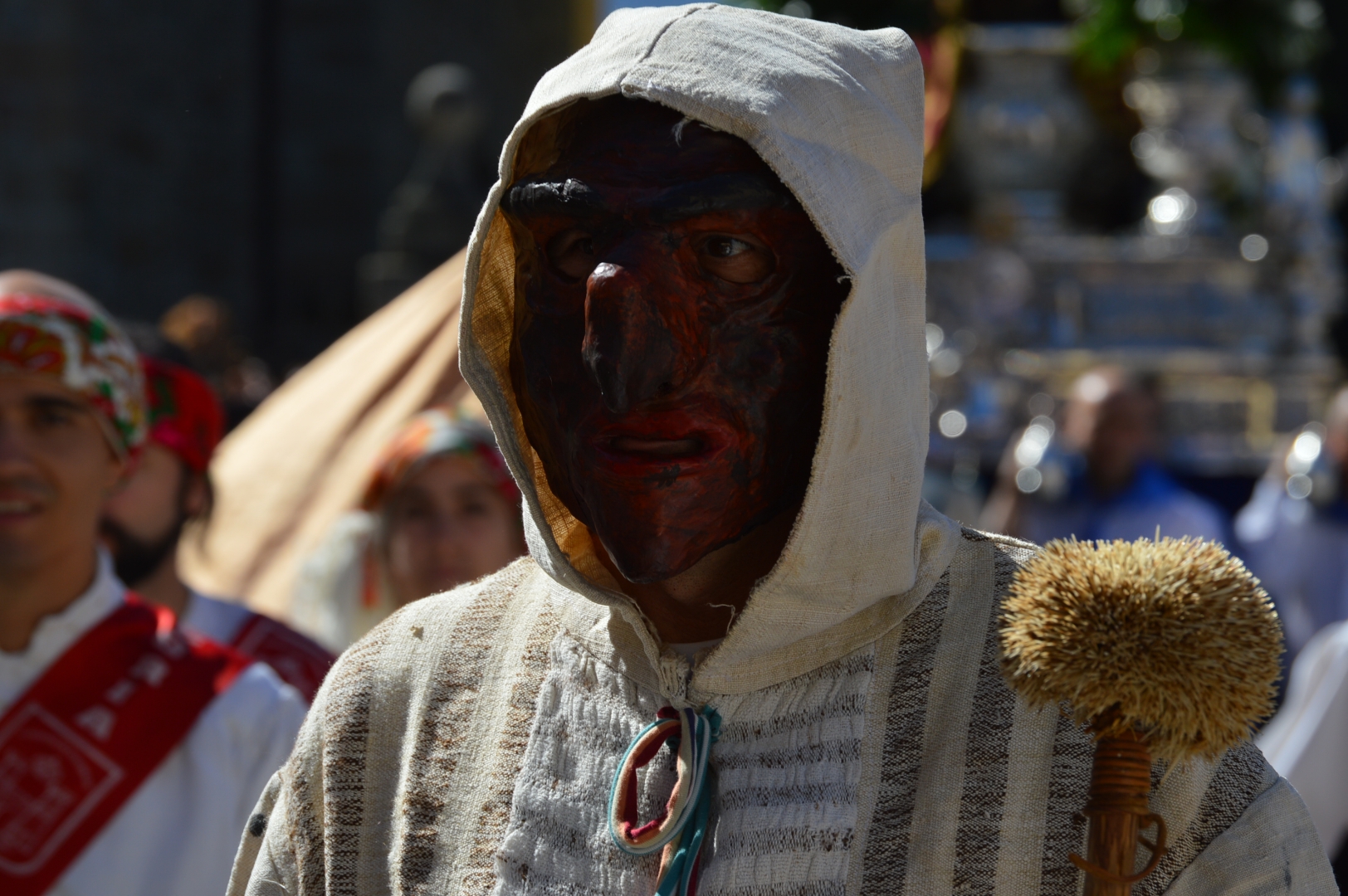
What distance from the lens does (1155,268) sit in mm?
7922

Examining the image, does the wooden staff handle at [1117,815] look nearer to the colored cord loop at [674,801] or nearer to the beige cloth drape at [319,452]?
the colored cord loop at [674,801]

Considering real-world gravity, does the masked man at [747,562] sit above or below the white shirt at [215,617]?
above

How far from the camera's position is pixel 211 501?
377 cm

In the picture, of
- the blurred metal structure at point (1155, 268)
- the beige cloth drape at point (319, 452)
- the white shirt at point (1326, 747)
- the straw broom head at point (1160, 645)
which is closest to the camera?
the straw broom head at point (1160, 645)

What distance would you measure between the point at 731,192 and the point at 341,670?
63cm

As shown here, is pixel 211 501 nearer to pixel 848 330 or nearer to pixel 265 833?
pixel 265 833

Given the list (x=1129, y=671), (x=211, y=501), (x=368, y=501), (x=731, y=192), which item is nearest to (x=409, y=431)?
(x=368, y=501)

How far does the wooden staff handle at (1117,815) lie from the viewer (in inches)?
47.8

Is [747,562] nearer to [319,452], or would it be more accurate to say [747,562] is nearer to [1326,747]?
[1326,747]

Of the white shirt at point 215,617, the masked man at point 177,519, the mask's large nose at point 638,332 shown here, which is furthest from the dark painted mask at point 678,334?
the white shirt at point 215,617

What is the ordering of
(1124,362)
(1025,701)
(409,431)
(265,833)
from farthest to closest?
(1124,362) → (409,431) → (265,833) → (1025,701)

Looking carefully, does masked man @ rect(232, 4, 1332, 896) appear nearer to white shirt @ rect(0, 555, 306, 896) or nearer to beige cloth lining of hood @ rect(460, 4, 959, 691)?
beige cloth lining of hood @ rect(460, 4, 959, 691)

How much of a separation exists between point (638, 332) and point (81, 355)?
178 centimetres

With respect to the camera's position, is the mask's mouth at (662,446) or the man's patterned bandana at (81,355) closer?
the mask's mouth at (662,446)
